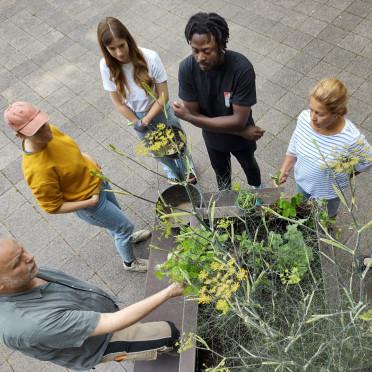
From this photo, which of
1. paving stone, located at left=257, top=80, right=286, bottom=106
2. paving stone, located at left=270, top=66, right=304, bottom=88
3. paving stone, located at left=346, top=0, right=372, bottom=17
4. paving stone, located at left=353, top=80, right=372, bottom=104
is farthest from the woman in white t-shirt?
paving stone, located at left=346, top=0, right=372, bottom=17

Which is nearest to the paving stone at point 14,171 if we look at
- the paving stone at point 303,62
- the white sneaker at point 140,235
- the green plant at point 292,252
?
the white sneaker at point 140,235

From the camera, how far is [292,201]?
76.4 inches

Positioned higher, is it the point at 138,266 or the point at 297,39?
the point at 297,39

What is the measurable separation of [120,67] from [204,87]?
74 cm

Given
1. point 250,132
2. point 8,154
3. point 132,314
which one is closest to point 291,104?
→ point 250,132

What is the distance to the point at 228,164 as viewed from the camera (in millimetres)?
3004

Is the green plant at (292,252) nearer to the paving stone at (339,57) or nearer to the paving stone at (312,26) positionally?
the paving stone at (339,57)

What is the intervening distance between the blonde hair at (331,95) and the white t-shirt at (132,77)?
124cm

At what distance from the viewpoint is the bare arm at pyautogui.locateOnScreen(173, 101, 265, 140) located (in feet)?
7.29

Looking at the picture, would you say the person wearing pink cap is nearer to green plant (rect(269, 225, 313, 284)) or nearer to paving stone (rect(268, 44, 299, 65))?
green plant (rect(269, 225, 313, 284))

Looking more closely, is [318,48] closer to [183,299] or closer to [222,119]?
[222,119]

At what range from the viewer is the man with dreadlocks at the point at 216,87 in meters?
1.99

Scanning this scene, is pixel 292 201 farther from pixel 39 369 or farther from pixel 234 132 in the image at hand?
pixel 39 369

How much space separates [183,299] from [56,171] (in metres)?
1.11
